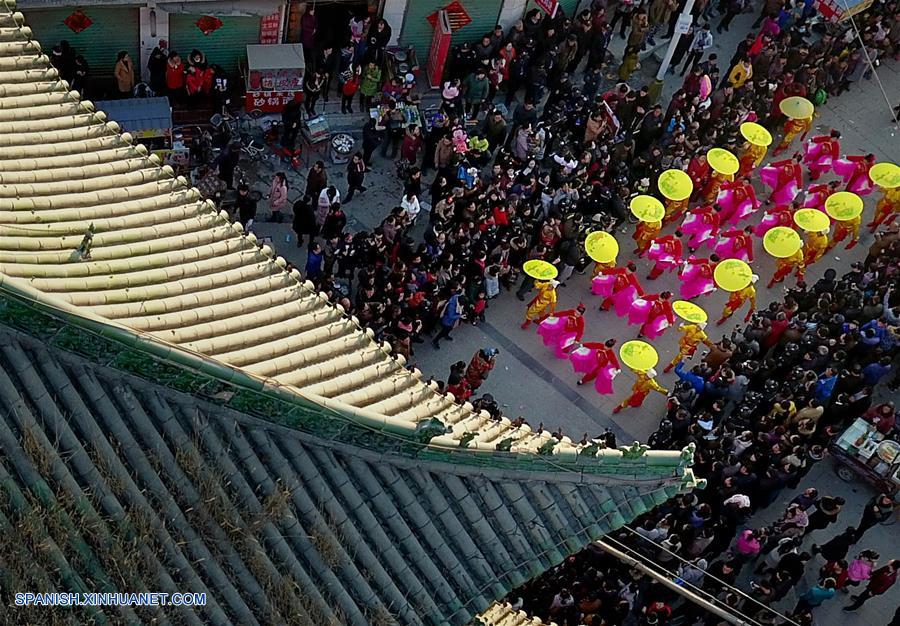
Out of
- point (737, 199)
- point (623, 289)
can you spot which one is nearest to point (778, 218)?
point (737, 199)

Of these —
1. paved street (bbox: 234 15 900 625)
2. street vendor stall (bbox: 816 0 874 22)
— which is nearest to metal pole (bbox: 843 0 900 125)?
street vendor stall (bbox: 816 0 874 22)

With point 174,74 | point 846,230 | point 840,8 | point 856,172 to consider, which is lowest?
point 846,230

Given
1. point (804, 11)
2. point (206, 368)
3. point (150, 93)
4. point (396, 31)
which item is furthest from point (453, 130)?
point (206, 368)

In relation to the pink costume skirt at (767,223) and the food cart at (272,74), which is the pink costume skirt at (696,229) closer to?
the pink costume skirt at (767,223)

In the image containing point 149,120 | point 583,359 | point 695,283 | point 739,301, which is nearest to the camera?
point 583,359

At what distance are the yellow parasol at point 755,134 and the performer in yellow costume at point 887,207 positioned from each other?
9.76 feet

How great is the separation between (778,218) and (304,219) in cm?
984

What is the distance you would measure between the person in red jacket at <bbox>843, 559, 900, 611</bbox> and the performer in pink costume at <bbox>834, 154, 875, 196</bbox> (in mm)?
9375

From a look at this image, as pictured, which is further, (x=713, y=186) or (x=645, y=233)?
(x=713, y=186)

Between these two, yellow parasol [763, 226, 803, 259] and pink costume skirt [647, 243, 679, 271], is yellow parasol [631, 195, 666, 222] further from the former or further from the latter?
yellow parasol [763, 226, 803, 259]

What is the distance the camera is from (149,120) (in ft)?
79.4

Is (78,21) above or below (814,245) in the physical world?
above

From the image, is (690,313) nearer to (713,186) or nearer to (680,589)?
(713,186)

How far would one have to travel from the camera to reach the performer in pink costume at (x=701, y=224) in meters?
26.0
